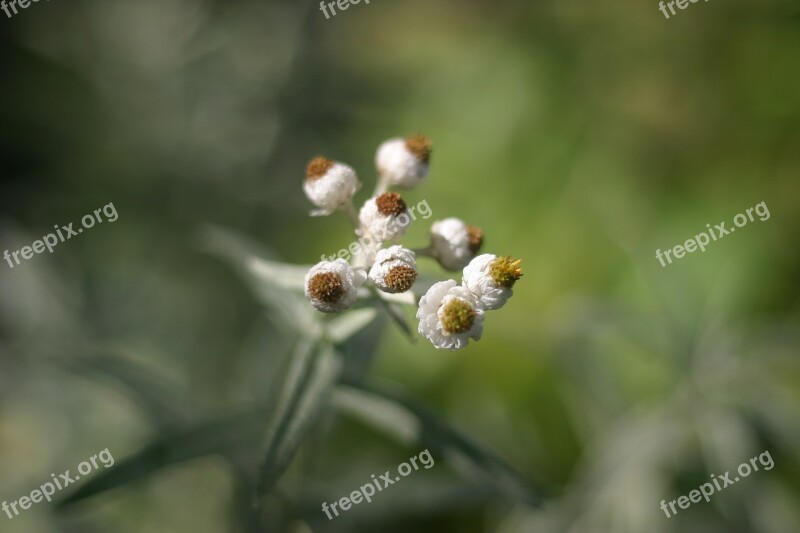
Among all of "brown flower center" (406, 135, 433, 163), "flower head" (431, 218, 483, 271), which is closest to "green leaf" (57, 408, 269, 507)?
"flower head" (431, 218, 483, 271)

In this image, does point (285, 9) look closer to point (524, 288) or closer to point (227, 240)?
point (524, 288)

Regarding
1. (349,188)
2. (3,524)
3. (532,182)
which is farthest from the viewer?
(532,182)

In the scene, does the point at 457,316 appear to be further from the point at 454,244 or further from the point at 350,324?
the point at 350,324

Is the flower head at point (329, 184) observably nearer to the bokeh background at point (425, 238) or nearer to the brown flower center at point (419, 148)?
the brown flower center at point (419, 148)

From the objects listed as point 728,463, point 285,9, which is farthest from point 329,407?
point 285,9

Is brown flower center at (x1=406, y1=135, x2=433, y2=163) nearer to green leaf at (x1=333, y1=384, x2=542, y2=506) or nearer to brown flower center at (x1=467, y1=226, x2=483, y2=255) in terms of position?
brown flower center at (x1=467, y1=226, x2=483, y2=255)

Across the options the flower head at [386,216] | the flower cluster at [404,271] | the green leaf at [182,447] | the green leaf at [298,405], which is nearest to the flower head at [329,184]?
the flower cluster at [404,271]

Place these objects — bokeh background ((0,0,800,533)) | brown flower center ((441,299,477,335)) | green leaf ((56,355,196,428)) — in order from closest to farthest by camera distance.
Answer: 1. brown flower center ((441,299,477,335))
2. green leaf ((56,355,196,428))
3. bokeh background ((0,0,800,533))
